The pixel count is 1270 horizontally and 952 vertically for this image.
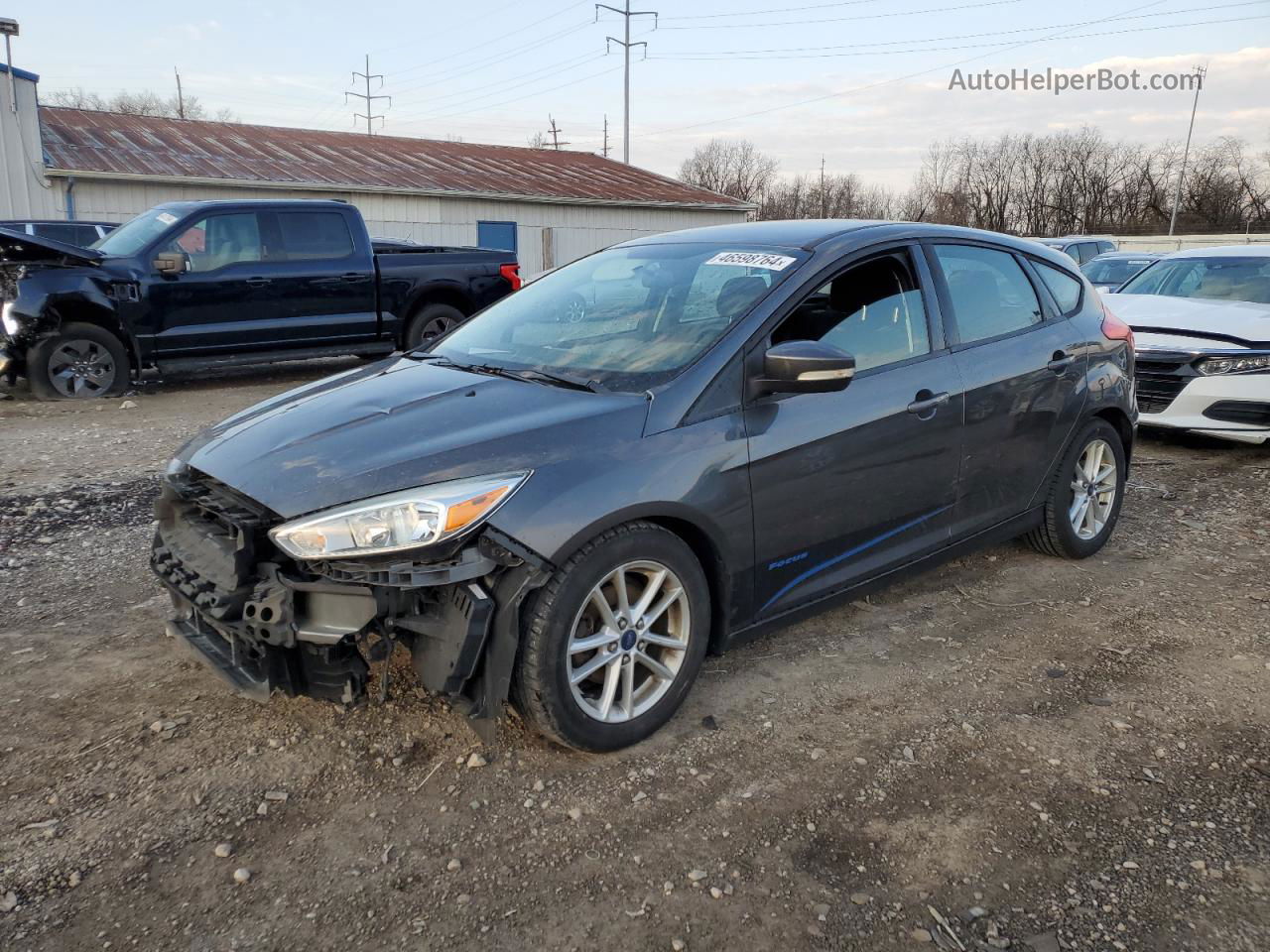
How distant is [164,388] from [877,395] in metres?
8.63

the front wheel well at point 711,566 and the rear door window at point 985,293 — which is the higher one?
the rear door window at point 985,293

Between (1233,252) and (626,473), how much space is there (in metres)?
8.07

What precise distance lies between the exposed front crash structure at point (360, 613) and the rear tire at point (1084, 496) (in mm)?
2989

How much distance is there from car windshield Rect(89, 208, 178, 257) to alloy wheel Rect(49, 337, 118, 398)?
97 centimetres

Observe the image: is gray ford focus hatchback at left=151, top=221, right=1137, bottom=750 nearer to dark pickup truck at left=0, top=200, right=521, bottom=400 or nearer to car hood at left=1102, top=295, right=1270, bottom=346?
car hood at left=1102, top=295, right=1270, bottom=346

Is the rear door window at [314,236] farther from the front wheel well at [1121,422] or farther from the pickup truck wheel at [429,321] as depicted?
the front wheel well at [1121,422]

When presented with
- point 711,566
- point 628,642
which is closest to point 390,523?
point 628,642

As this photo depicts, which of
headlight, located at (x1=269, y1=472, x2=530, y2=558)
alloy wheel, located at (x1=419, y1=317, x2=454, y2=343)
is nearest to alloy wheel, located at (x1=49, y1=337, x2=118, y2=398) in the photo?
alloy wheel, located at (x1=419, y1=317, x2=454, y2=343)

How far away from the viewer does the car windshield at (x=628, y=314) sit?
3.29 m

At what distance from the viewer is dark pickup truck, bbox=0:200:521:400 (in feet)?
27.7

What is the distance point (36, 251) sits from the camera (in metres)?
8.30

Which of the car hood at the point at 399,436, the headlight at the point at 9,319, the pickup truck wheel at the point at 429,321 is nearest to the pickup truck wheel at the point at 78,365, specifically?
the headlight at the point at 9,319

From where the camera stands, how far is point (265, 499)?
271 cm

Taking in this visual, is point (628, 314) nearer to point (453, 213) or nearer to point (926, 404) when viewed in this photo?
point (926, 404)
